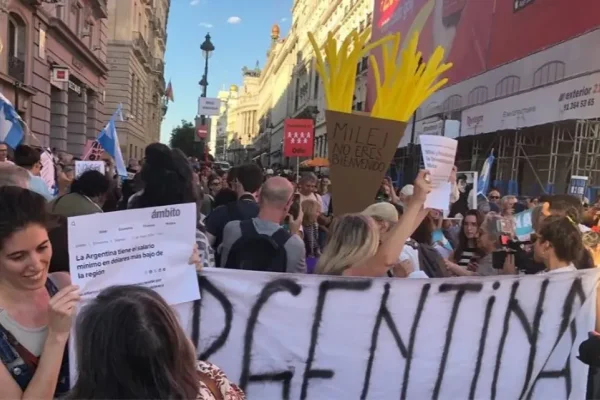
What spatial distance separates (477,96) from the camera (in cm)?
1908

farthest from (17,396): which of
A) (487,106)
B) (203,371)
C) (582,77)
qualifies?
(487,106)

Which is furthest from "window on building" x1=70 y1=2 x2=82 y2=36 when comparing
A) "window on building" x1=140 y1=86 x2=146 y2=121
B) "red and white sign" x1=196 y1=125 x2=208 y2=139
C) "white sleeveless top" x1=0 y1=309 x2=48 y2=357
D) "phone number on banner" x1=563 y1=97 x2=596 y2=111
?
"white sleeveless top" x1=0 y1=309 x2=48 y2=357

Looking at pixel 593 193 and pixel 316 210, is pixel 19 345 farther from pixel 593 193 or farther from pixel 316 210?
pixel 593 193

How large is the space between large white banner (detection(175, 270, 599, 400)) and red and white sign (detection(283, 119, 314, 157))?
37.9 feet

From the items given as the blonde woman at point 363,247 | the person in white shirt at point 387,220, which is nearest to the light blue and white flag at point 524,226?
the person in white shirt at point 387,220

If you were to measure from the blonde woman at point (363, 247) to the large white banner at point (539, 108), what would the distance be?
949cm

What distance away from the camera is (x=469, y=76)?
2045 centimetres

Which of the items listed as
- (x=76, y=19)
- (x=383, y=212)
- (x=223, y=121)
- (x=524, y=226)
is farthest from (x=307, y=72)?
(x=223, y=121)

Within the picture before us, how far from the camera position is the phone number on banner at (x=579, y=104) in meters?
11.4

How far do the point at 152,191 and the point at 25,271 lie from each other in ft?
3.50

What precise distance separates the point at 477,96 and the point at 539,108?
5.60 meters

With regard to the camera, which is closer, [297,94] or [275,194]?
[275,194]

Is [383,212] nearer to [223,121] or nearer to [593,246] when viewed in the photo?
[593,246]

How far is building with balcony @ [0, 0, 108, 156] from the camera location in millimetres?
16328
